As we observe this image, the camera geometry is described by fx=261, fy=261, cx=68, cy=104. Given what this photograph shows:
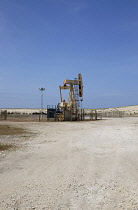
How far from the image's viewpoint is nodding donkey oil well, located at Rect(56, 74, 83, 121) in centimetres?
4269

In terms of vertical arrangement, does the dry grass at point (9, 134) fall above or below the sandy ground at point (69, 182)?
above

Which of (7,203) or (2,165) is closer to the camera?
(7,203)

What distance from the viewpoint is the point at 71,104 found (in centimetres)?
4450

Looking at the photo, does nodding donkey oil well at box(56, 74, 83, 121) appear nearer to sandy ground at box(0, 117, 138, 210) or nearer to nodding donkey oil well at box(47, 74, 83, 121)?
nodding donkey oil well at box(47, 74, 83, 121)

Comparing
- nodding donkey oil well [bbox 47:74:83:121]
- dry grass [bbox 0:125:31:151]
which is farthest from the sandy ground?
nodding donkey oil well [bbox 47:74:83:121]

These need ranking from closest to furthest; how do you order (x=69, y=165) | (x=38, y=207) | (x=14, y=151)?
(x=38, y=207) < (x=69, y=165) < (x=14, y=151)

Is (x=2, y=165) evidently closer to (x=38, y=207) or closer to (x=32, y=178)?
(x=32, y=178)

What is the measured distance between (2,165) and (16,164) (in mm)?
438

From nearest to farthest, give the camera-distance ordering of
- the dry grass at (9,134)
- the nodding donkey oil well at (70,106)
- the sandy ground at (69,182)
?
the sandy ground at (69,182), the dry grass at (9,134), the nodding donkey oil well at (70,106)

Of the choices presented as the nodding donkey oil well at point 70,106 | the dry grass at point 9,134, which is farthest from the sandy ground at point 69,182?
the nodding donkey oil well at point 70,106

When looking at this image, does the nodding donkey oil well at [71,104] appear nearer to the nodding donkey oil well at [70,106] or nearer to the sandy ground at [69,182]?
the nodding donkey oil well at [70,106]

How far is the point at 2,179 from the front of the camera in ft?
21.2

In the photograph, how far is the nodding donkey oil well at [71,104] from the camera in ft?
140

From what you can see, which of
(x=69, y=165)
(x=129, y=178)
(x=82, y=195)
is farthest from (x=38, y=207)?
(x=69, y=165)
